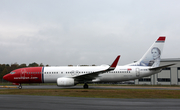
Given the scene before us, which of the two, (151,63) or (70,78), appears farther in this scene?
(151,63)

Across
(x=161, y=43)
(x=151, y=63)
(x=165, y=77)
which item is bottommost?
(x=165, y=77)

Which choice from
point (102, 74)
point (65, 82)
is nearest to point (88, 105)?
point (65, 82)

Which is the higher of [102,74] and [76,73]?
[76,73]

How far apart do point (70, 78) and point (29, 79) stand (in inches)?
254

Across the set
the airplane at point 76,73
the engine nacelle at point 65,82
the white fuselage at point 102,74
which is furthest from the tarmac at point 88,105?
the white fuselage at point 102,74

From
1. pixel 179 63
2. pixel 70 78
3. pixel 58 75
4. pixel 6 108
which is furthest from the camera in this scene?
pixel 179 63

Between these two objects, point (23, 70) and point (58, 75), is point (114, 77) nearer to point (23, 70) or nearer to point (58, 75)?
point (58, 75)

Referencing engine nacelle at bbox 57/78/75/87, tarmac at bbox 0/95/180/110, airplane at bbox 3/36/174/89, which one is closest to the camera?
tarmac at bbox 0/95/180/110

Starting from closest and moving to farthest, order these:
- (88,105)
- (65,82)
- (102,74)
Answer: (88,105)
(65,82)
(102,74)

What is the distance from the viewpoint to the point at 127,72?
2930cm

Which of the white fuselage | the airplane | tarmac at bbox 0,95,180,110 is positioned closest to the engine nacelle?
the airplane

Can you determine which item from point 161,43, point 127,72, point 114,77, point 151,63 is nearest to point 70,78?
point 114,77

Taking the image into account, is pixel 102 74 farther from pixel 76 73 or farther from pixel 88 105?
pixel 88 105

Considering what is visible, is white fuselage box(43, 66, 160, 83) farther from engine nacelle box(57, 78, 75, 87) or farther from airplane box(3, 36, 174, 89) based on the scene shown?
engine nacelle box(57, 78, 75, 87)
